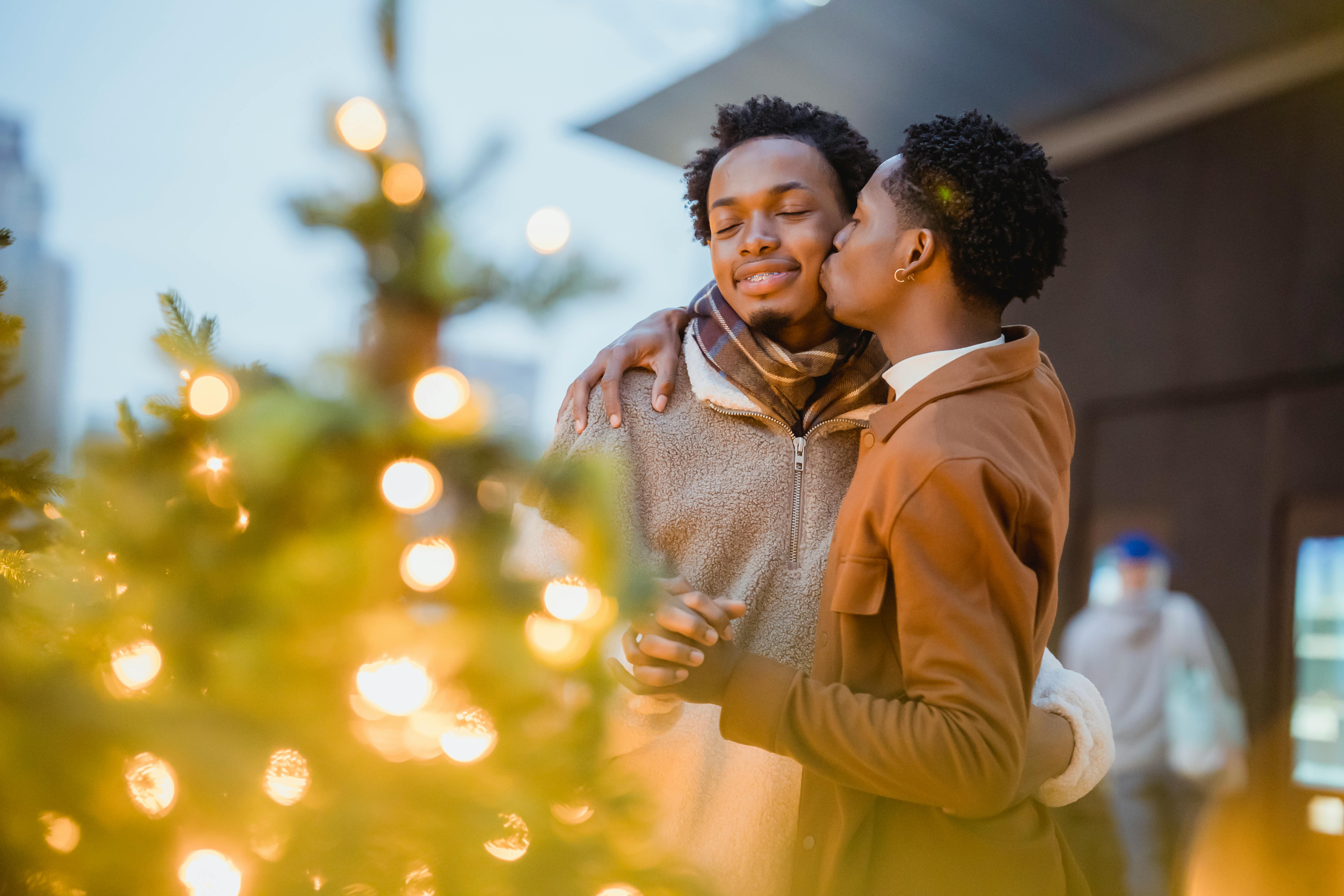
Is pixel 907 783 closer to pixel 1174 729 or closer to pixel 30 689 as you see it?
pixel 30 689

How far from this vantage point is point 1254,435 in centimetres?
406

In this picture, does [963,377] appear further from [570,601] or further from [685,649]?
[570,601]

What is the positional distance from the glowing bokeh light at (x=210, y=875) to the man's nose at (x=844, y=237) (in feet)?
3.19

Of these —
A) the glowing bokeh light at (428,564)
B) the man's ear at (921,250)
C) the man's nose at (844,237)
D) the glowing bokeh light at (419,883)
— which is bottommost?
the glowing bokeh light at (419,883)

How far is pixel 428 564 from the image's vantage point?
61 centimetres

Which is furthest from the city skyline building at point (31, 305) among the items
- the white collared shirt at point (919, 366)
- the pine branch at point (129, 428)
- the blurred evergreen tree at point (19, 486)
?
the white collared shirt at point (919, 366)

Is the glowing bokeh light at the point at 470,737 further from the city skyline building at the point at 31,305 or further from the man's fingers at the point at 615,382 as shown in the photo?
the man's fingers at the point at 615,382

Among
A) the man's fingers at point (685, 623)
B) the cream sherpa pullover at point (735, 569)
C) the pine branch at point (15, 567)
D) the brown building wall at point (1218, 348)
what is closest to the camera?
the pine branch at point (15, 567)

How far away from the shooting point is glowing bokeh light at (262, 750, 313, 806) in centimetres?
59

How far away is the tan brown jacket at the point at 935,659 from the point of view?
3.07ft

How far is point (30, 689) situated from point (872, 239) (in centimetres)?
99

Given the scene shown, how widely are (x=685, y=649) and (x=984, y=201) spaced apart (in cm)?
65

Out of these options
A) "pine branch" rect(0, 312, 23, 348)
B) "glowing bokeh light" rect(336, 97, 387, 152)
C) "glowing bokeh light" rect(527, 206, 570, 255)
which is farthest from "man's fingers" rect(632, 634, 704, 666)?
"pine branch" rect(0, 312, 23, 348)

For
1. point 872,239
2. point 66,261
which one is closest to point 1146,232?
point 872,239
